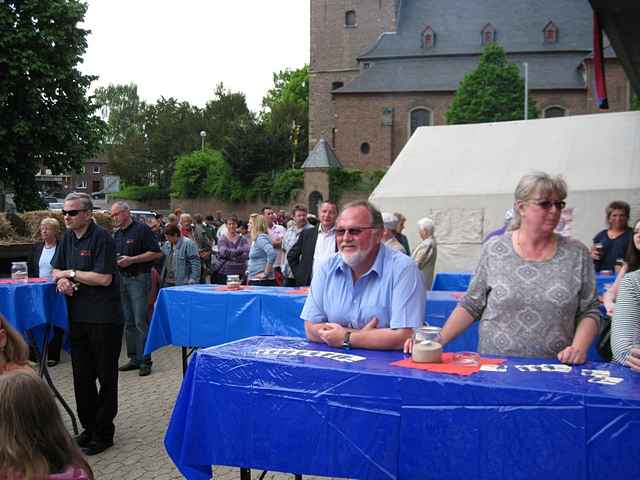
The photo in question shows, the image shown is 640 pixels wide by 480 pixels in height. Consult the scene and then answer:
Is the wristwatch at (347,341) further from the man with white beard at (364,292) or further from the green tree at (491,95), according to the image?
the green tree at (491,95)

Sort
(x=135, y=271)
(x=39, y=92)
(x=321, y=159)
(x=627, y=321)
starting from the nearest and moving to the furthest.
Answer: (x=627, y=321)
(x=135, y=271)
(x=39, y=92)
(x=321, y=159)

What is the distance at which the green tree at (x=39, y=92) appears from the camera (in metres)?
27.2

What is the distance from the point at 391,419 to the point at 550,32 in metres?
64.0

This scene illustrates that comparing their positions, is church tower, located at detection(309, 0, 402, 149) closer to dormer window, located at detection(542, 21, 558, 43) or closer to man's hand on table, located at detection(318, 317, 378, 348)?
dormer window, located at detection(542, 21, 558, 43)

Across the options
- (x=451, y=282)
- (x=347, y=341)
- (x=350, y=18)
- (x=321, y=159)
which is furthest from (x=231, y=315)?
(x=350, y=18)

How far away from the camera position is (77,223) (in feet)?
18.7

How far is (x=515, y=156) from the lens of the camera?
585 inches

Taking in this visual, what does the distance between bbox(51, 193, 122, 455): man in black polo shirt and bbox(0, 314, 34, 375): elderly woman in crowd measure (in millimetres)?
1877

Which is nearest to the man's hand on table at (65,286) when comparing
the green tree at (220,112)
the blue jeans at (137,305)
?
the blue jeans at (137,305)

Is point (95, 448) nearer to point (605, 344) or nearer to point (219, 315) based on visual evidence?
point (219, 315)

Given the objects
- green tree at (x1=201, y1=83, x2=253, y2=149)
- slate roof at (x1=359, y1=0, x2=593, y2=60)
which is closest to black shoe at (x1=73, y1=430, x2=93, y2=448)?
slate roof at (x1=359, y1=0, x2=593, y2=60)

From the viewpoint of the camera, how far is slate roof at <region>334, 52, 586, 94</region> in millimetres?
57531

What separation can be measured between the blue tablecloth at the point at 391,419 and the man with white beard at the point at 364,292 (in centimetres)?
12

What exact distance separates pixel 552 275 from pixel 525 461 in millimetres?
993
